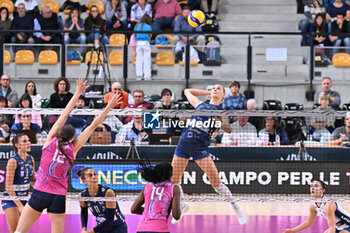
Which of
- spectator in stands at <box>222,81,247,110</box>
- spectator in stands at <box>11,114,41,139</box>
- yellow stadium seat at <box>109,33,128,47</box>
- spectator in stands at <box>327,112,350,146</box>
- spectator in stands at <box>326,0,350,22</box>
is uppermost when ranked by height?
spectator in stands at <box>326,0,350,22</box>

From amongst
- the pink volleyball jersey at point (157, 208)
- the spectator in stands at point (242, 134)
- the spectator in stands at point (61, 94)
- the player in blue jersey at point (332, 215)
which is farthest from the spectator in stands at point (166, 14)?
the pink volleyball jersey at point (157, 208)

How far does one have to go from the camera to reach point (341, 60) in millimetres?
19391

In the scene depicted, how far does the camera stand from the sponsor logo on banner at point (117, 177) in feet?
49.0

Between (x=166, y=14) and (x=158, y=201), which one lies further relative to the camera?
(x=166, y=14)

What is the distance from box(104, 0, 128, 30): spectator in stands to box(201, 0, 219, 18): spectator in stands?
2.32 meters

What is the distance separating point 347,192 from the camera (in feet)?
49.9

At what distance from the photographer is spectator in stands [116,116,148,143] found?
49.8ft

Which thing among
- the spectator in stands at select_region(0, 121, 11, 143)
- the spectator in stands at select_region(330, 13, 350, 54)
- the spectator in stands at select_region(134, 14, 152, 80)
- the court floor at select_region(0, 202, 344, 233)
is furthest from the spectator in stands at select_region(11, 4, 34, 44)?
the spectator in stands at select_region(330, 13, 350, 54)

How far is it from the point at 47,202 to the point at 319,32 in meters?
12.3

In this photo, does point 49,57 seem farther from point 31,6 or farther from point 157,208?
point 157,208

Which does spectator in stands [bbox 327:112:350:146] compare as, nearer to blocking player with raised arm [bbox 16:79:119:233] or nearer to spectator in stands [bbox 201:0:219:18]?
spectator in stands [bbox 201:0:219:18]

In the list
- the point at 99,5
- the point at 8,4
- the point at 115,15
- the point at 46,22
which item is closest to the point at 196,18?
the point at 115,15

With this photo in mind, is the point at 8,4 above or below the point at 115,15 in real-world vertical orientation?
above

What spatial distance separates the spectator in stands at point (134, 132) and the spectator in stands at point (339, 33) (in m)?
6.38
